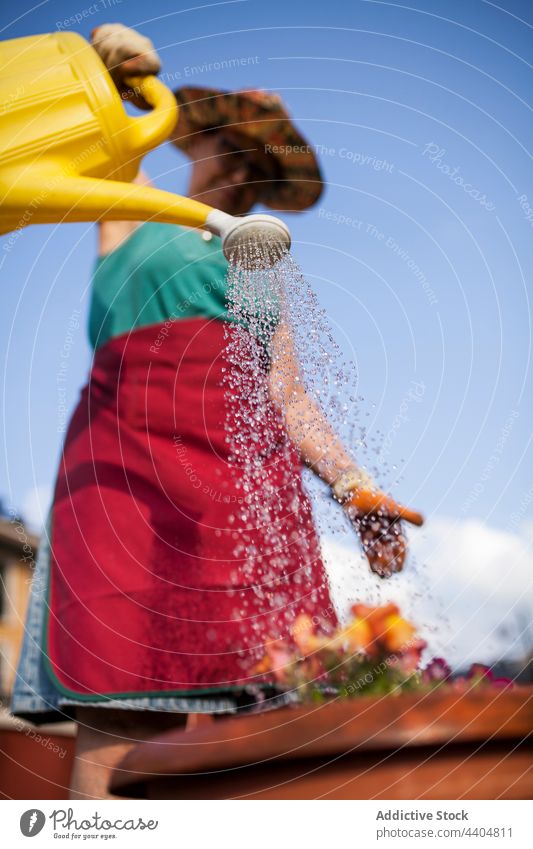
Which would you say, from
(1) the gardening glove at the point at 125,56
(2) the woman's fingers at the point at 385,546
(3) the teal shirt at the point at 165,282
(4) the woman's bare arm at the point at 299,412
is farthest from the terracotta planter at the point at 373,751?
(1) the gardening glove at the point at 125,56

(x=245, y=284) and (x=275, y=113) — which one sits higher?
(x=275, y=113)

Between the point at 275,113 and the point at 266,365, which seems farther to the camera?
the point at 275,113

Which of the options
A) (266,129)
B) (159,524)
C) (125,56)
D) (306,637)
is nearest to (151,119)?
(125,56)

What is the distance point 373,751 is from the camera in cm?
42

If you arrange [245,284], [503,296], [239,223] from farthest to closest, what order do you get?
[503,296], [245,284], [239,223]

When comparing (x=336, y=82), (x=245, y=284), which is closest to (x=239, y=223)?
(x=245, y=284)

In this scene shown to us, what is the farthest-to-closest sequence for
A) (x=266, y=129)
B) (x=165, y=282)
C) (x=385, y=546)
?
(x=266, y=129)
(x=165, y=282)
(x=385, y=546)

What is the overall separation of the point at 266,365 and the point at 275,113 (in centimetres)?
34

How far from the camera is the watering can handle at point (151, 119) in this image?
2.26 ft

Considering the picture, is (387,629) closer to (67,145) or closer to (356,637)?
(356,637)

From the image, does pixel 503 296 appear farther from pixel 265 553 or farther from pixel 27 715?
pixel 27 715

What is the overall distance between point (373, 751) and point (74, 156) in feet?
1.76

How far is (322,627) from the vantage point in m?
0.67

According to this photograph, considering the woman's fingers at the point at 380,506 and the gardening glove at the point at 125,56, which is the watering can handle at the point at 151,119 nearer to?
the gardening glove at the point at 125,56
